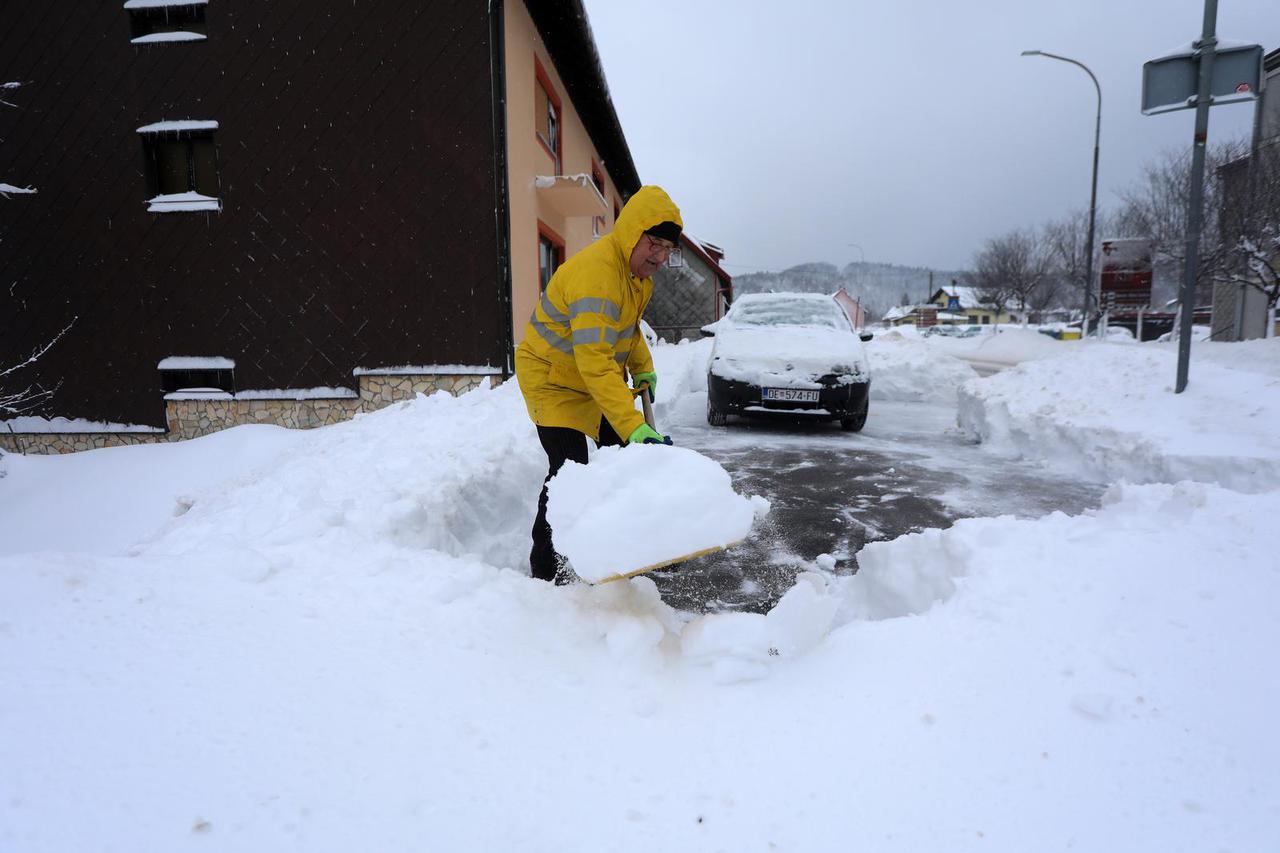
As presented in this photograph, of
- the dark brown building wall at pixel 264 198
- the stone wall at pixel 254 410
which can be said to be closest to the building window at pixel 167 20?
the dark brown building wall at pixel 264 198

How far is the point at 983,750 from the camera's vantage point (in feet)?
4.92

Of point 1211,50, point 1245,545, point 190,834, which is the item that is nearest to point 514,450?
point 190,834

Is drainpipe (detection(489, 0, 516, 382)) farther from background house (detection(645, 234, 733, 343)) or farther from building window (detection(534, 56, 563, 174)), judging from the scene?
background house (detection(645, 234, 733, 343))

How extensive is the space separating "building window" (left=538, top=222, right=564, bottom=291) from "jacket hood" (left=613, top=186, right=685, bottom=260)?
24.1 ft

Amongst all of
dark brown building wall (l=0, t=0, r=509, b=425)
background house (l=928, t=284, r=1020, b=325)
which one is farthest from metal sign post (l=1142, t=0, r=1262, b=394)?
background house (l=928, t=284, r=1020, b=325)

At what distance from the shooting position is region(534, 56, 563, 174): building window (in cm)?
986

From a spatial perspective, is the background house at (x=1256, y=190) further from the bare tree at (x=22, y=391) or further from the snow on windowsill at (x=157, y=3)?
the bare tree at (x=22, y=391)

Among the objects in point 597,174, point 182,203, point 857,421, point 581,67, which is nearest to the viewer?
point 857,421

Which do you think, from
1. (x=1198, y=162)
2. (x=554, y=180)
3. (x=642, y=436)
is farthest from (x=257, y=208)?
(x=1198, y=162)

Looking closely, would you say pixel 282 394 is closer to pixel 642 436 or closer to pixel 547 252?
pixel 547 252

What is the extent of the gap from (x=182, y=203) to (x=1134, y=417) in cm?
1118

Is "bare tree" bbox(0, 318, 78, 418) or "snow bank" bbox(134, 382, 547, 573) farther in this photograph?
"bare tree" bbox(0, 318, 78, 418)

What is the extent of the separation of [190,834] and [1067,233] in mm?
40168

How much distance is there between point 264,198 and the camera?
330 inches
